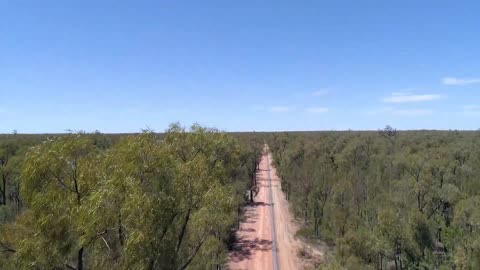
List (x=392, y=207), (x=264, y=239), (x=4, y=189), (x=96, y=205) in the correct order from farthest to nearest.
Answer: (x=4, y=189), (x=264, y=239), (x=392, y=207), (x=96, y=205)

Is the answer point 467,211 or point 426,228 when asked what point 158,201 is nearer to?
point 426,228

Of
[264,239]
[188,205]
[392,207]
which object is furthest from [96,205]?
[392,207]

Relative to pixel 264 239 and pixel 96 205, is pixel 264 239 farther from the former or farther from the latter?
pixel 96 205

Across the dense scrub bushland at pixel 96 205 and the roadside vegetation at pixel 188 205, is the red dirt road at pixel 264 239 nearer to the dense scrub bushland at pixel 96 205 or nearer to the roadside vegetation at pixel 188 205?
the roadside vegetation at pixel 188 205

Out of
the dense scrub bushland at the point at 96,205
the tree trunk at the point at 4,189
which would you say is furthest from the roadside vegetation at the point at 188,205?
the tree trunk at the point at 4,189

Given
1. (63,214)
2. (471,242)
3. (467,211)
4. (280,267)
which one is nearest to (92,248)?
(63,214)

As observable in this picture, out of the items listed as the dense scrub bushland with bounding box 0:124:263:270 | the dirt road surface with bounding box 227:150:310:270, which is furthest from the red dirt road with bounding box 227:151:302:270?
the dense scrub bushland with bounding box 0:124:263:270
